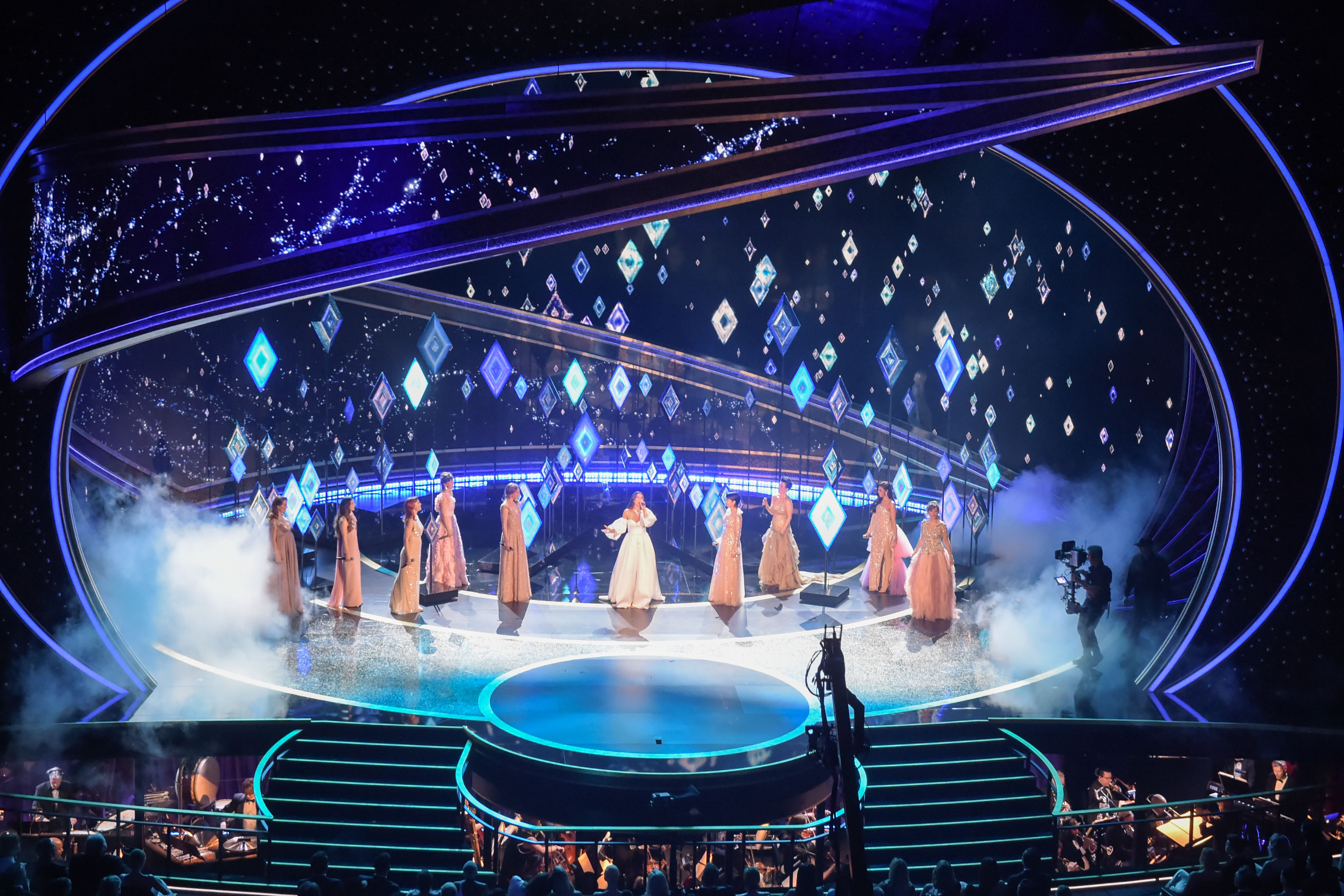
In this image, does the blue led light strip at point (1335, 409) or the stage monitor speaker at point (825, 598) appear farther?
the stage monitor speaker at point (825, 598)

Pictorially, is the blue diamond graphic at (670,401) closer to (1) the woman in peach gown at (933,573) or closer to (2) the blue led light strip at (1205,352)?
(1) the woman in peach gown at (933,573)

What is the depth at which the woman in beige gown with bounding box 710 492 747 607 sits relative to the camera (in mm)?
11727

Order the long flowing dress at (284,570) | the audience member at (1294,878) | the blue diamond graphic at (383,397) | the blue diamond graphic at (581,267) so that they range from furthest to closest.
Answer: the blue diamond graphic at (581,267), the blue diamond graphic at (383,397), the long flowing dress at (284,570), the audience member at (1294,878)

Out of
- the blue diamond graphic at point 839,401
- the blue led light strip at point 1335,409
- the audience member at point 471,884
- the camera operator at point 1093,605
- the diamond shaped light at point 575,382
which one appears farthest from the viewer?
the diamond shaped light at point 575,382

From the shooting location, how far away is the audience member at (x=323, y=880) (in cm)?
A: 528

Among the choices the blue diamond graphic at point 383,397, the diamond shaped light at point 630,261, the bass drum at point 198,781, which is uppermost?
the diamond shaped light at point 630,261

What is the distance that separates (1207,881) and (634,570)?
720 cm

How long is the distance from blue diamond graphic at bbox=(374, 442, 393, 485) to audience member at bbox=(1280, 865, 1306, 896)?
42.0 ft

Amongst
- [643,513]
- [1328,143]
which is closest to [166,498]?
[643,513]

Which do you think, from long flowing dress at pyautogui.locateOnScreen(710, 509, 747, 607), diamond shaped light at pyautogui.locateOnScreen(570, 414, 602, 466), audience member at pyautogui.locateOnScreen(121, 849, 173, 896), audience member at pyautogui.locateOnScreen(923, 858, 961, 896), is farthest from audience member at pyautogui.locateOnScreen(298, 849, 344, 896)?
diamond shaped light at pyautogui.locateOnScreen(570, 414, 602, 466)

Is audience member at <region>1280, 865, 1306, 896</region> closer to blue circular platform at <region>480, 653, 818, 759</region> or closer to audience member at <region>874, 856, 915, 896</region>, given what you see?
audience member at <region>874, 856, 915, 896</region>

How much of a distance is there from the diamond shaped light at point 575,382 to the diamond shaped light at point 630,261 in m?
1.89

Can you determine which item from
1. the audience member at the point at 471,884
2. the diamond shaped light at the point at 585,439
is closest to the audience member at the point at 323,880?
the audience member at the point at 471,884

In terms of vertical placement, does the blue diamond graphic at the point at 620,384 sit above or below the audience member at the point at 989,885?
above
